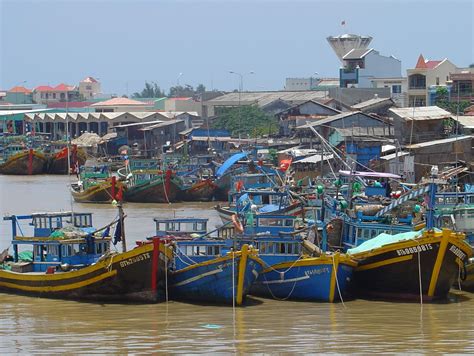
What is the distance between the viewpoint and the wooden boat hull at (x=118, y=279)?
850 inches

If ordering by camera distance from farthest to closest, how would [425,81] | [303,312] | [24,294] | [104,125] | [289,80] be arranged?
[289,80], [104,125], [425,81], [24,294], [303,312]

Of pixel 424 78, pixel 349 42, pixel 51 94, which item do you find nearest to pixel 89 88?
pixel 51 94

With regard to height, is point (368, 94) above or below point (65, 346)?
above

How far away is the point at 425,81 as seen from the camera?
5747 centimetres

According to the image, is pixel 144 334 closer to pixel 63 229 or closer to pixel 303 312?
pixel 303 312

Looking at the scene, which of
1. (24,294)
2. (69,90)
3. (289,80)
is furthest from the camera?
(69,90)

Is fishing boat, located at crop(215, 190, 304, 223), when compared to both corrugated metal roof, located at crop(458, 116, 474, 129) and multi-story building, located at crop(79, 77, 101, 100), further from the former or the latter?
multi-story building, located at crop(79, 77, 101, 100)

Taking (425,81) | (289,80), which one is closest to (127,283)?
(425,81)

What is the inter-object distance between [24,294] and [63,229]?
1.49 meters

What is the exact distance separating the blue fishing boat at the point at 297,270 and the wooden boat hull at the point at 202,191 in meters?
20.8

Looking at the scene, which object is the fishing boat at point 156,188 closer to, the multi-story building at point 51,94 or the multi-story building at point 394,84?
the multi-story building at point 394,84

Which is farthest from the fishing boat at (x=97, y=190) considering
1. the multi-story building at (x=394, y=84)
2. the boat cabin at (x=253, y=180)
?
the multi-story building at (x=394, y=84)

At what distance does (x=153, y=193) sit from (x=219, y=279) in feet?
74.5

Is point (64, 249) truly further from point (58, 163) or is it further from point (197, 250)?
Answer: point (58, 163)
